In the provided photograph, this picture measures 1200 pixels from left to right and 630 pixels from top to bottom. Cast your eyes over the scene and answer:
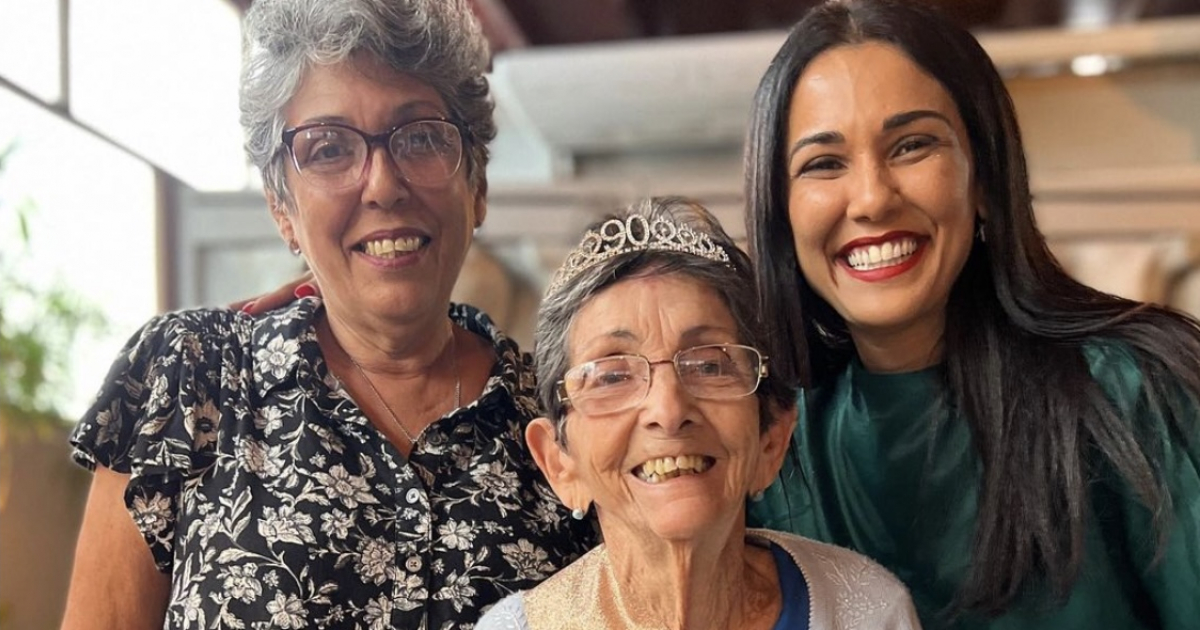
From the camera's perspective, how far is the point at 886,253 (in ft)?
5.29

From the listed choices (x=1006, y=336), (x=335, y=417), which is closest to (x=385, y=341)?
(x=335, y=417)

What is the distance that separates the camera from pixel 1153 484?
156 centimetres

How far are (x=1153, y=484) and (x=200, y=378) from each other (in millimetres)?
1258

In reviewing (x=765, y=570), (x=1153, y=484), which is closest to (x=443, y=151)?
(x=765, y=570)

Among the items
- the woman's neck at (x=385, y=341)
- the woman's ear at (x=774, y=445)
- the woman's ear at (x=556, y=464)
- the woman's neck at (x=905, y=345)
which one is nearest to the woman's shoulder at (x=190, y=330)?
the woman's neck at (x=385, y=341)

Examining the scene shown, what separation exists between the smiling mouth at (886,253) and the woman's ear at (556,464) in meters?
0.48

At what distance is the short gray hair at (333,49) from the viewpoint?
168 centimetres

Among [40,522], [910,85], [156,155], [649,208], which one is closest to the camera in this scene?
[649,208]

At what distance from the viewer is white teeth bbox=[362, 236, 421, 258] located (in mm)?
1699

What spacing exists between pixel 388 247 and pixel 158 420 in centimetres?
38

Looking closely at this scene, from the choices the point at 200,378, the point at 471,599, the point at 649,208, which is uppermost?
the point at 649,208

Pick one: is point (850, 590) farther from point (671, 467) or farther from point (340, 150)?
point (340, 150)

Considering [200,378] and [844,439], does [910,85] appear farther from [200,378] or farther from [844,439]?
[200,378]

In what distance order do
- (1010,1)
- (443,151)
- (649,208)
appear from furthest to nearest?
(1010,1), (443,151), (649,208)
